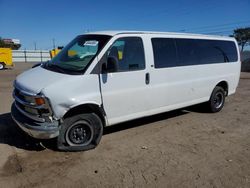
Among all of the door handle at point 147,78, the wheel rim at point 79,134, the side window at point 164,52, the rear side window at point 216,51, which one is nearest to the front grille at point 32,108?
the wheel rim at point 79,134

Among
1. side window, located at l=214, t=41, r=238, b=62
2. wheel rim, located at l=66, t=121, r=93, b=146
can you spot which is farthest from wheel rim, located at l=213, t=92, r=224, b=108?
wheel rim, located at l=66, t=121, r=93, b=146

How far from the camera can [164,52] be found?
19.5 feet

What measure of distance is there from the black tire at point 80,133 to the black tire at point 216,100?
3820 mm

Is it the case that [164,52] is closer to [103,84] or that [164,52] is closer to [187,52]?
[187,52]

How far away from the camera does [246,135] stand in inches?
230

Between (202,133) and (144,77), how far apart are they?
1.84 meters

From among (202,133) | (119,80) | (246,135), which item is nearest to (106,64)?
(119,80)

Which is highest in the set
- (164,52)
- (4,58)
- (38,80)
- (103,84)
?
(164,52)

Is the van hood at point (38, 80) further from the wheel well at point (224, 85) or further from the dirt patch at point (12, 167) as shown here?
the wheel well at point (224, 85)

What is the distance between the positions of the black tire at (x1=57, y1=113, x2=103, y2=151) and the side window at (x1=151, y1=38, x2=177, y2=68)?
1.86m

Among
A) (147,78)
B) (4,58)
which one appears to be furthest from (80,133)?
(4,58)

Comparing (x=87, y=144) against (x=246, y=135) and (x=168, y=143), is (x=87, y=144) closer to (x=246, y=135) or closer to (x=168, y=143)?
(x=168, y=143)

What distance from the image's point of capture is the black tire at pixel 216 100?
7.54 m

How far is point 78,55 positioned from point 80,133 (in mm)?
1517
